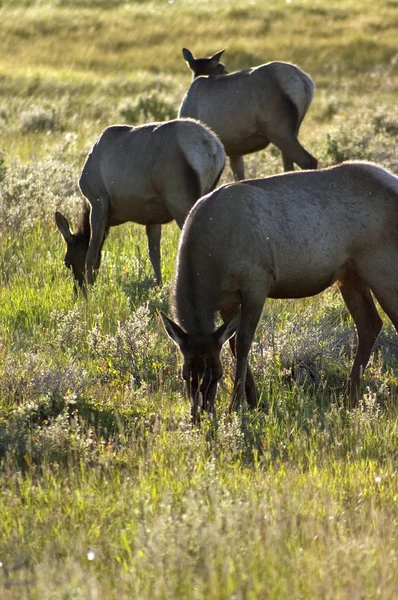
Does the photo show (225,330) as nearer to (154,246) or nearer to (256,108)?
(154,246)

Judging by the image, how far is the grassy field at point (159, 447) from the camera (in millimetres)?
3746

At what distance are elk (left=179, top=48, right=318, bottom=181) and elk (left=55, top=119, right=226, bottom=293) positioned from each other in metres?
3.43

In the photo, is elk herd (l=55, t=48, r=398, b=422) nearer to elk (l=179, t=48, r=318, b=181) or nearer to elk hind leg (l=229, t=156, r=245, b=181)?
elk (l=179, t=48, r=318, b=181)

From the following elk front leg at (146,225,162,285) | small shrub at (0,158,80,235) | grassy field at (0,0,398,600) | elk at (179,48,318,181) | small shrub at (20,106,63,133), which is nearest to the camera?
grassy field at (0,0,398,600)

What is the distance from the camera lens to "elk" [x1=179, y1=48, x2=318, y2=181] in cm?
1281

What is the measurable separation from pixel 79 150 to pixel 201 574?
48.4ft

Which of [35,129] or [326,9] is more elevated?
[326,9]

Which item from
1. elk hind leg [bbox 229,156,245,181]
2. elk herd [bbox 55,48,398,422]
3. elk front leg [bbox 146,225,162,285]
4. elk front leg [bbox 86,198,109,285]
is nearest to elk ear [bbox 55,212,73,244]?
elk front leg [bbox 86,198,109,285]

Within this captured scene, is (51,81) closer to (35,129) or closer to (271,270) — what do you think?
(35,129)

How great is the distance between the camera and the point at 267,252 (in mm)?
6422

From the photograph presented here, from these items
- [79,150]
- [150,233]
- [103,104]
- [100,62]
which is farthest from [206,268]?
[100,62]

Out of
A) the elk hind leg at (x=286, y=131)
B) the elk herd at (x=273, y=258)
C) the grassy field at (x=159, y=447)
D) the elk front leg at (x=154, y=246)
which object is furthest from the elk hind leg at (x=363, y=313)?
the elk hind leg at (x=286, y=131)

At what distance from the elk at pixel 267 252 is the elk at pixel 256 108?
231 inches

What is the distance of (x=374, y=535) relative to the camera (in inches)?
165
